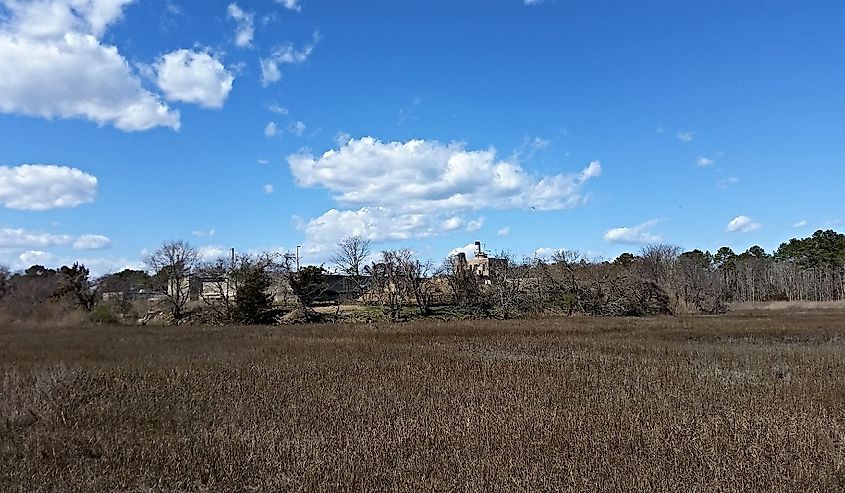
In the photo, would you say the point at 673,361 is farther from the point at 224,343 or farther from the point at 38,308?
the point at 38,308

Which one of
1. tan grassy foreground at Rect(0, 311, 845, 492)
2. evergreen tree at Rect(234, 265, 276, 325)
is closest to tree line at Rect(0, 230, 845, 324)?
evergreen tree at Rect(234, 265, 276, 325)

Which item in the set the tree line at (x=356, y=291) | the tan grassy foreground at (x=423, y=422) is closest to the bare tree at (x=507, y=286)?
the tree line at (x=356, y=291)

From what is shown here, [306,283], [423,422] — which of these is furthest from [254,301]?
[423,422]

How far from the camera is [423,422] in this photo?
8.95m

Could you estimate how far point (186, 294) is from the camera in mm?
43500

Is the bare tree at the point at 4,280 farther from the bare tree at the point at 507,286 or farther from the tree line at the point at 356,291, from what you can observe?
the bare tree at the point at 507,286

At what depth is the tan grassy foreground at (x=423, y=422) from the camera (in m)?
6.45

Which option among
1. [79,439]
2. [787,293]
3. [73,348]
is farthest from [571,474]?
[787,293]

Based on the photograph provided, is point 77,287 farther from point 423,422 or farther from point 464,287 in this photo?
point 423,422

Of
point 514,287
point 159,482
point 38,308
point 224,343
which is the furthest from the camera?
point 514,287

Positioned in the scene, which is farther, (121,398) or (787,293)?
(787,293)

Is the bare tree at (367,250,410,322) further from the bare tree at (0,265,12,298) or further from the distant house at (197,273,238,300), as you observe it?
the bare tree at (0,265,12,298)

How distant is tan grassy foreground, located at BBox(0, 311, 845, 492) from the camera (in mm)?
6453

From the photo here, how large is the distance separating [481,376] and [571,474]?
708 centimetres
